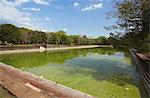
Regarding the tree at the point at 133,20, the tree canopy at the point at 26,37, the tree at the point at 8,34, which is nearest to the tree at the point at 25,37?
the tree canopy at the point at 26,37

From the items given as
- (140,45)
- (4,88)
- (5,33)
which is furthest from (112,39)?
(5,33)

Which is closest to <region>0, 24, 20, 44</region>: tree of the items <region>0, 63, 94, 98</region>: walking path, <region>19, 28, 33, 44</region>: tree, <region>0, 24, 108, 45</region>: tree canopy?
<region>0, 24, 108, 45</region>: tree canopy

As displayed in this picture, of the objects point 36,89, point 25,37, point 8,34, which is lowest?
point 36,89

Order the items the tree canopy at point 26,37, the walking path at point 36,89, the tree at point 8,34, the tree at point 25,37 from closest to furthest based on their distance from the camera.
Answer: the walking path at point 36,89, the tree at point 8,34, the tree canopy at point 26,37, the tree at point 25,37

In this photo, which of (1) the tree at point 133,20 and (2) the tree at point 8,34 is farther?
(2) the tree at point 8,34

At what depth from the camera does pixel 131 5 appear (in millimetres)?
12148

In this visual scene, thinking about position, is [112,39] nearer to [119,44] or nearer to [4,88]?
[119,44]

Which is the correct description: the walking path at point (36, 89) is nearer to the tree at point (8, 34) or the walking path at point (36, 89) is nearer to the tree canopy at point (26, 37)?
the tree at point (8, 34)

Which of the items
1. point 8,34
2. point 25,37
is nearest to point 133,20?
point 8,34

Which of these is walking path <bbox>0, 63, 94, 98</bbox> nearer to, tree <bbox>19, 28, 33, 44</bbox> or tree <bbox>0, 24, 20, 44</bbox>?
tree <bbox>0, 24, 20, 44</bbox>

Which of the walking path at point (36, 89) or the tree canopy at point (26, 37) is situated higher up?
the tree canopy at point (26, 37)

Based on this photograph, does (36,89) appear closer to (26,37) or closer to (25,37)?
(25,37)

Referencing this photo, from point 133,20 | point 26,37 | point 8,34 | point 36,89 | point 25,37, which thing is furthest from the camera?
point 26,37

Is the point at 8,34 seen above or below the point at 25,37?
above
